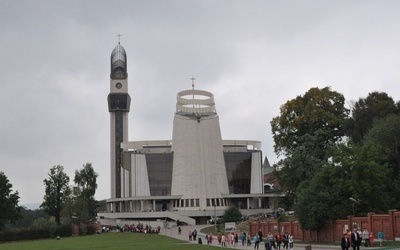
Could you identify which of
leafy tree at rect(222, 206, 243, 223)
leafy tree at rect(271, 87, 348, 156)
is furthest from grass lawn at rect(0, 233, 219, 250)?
leafy tree at rect(271, 87, 348, 156)

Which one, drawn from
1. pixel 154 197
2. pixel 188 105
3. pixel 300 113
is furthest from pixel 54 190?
pixel 300 113

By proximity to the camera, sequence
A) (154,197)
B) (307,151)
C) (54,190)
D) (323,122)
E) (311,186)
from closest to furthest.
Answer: (311,186)
(307,151)
(323,122)
(54,190)
(154,197)

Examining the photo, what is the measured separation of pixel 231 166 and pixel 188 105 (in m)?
13.0

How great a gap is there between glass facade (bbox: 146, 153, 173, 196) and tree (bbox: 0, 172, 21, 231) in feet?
80.8

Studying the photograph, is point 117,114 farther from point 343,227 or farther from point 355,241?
point 355,241

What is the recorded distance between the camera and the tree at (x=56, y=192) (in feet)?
292

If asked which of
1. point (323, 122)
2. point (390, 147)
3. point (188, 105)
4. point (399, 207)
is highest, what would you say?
point (188, 105)

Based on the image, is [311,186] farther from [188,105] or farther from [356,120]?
[188,105]

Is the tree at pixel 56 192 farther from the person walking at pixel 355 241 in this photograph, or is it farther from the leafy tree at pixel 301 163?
the person walking at pixel 355 241

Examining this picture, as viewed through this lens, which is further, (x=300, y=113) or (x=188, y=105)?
(x=188, y=105)

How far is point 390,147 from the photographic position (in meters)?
56.6

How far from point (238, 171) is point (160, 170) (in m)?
13.5

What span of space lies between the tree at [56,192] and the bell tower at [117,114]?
27.7 m

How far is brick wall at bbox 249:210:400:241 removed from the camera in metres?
41.3
